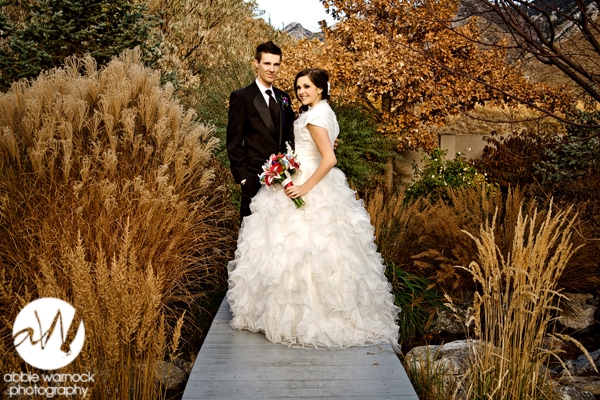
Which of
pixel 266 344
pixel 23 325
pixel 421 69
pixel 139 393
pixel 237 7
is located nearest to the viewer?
pixel 139 393

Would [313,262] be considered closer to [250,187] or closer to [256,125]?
[250,187]

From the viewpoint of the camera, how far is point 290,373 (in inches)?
131

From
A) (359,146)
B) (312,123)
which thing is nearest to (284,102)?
(312,123)

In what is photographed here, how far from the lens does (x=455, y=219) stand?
524cm

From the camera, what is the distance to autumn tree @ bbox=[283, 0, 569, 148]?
9867mm

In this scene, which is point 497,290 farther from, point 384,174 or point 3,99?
point 384,174

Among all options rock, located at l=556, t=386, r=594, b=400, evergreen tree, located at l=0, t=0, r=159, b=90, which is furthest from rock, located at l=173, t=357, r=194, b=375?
evergreen tree, located at l=0, t=0, r=159, b=90

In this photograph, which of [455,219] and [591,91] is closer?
[591,91]

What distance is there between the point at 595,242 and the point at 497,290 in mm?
2658

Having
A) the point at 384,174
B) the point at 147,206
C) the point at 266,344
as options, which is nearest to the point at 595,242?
the point at 266,344

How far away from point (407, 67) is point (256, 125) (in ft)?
19.3

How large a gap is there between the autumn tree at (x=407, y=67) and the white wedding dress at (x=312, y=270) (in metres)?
6.00

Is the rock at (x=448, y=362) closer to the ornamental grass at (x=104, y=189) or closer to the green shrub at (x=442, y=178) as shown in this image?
the ornamental grass at (x=104, y=189)

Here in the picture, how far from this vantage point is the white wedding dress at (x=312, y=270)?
12.4 ft
